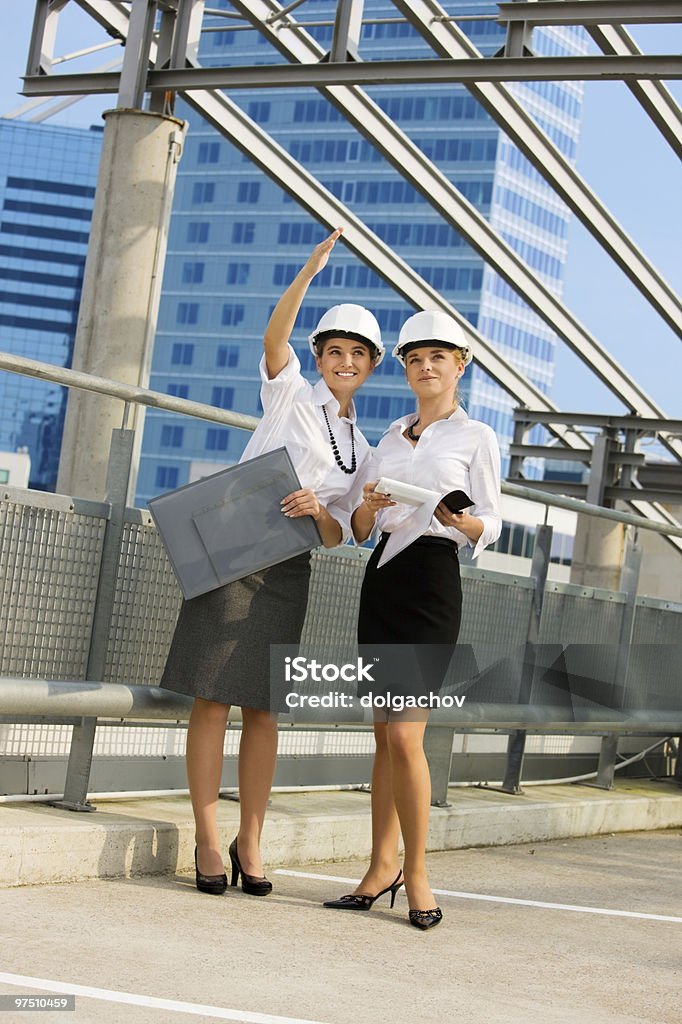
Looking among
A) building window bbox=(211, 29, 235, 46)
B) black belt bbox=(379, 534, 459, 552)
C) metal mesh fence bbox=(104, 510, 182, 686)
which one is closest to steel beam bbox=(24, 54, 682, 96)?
metal mesh fence bbox=(104, 510, 182, 686)

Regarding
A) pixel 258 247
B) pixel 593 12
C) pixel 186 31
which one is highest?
pixel 258 247

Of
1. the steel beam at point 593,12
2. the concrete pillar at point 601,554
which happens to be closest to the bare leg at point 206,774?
the concrete pillar at point 601,554

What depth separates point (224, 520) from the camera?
14.1 ft

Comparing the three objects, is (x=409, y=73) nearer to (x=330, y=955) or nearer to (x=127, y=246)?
(x=127, y=246)

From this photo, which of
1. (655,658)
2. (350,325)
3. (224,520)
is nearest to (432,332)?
(350,325)

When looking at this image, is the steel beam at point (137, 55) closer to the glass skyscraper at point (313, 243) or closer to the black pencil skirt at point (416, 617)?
the black pencil skirt at point (416, 617)

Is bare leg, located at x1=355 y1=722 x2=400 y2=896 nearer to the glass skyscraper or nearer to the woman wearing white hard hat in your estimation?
the woman wearing white hard hat

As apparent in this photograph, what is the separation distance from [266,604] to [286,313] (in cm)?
88

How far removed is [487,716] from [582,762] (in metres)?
2.25

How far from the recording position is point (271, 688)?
4387 mm

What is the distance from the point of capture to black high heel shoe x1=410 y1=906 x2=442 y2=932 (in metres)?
4.25

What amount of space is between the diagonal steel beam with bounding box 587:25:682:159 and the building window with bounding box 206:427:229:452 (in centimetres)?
11750

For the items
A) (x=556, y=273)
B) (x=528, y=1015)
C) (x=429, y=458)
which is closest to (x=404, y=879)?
(x=528, y=1015)

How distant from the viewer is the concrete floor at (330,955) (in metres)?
3.26
